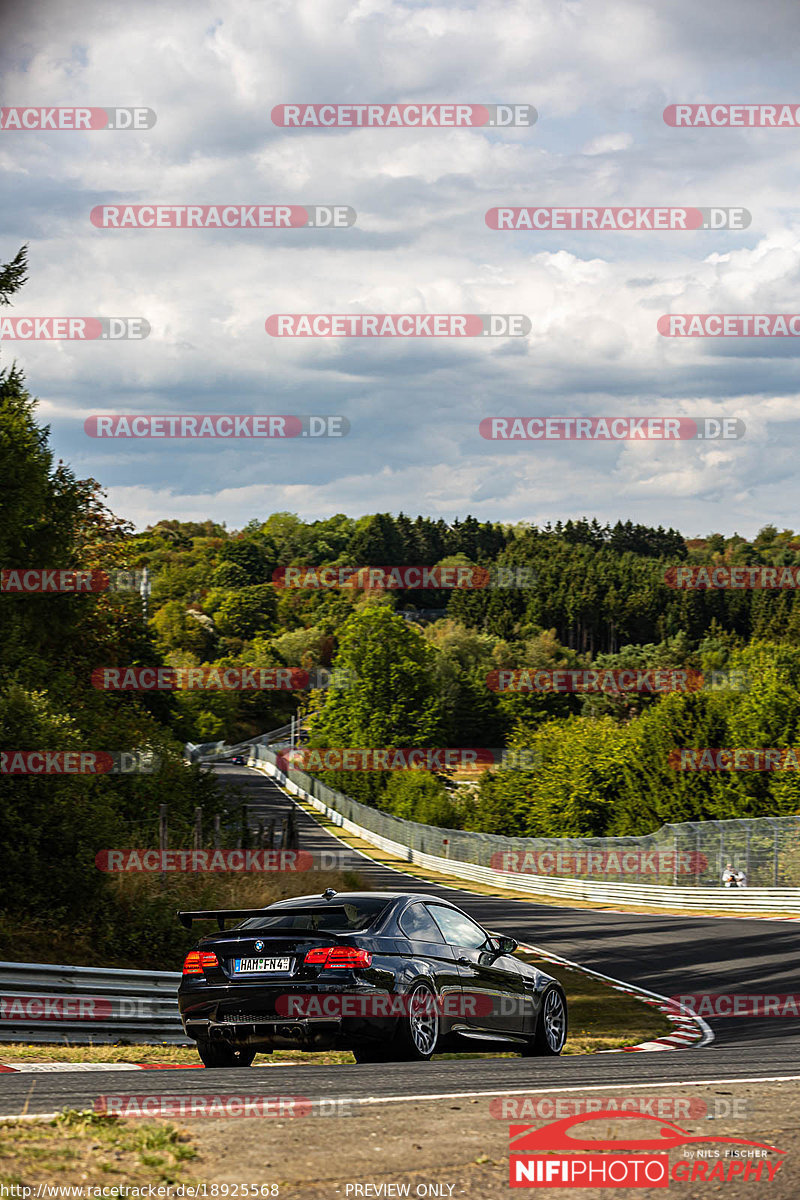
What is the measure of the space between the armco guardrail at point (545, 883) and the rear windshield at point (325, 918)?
24.6 metres

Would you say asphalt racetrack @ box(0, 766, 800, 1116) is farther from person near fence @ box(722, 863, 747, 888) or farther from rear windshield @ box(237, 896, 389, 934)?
person near fence @ box(722, 863, 747, 888)

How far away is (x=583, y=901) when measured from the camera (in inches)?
1618

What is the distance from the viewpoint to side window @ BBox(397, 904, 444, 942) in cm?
950

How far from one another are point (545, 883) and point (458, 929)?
3556 centimetres

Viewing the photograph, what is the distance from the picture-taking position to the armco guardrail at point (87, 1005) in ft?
35.9

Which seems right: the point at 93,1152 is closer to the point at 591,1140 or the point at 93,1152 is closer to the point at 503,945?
the point at 591,1140

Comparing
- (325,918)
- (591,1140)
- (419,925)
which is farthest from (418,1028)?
(591,1140)

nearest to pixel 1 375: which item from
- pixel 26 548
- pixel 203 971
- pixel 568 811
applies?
pixel 26 548

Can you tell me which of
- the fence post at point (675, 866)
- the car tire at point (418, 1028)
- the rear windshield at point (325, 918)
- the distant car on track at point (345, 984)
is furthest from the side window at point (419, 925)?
the fence post at point (675, 866)

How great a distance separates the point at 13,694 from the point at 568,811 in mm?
57316

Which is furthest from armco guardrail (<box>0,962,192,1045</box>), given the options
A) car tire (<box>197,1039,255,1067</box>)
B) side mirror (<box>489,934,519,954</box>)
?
side mirror (<box>489,934,519,954</box>)

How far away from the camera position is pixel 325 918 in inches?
364

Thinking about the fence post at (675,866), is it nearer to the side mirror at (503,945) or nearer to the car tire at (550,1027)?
the car tire at (550,1027)

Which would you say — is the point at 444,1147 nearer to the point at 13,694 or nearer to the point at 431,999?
the point at 431,999
